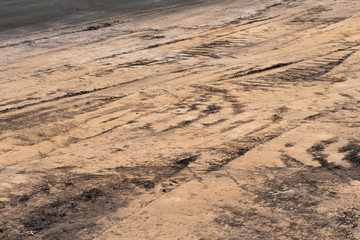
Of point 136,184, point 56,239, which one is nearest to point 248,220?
point 136,184

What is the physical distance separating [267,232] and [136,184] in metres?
1.38

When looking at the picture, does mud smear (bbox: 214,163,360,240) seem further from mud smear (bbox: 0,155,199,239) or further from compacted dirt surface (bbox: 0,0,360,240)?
mud smear (bbox: 0,155,199,239)

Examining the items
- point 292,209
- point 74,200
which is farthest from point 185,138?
point 292,209

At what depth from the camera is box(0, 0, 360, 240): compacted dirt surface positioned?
14.0 feet

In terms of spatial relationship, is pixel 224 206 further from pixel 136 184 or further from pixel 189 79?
pixel 189 79

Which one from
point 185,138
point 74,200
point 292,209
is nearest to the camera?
point 292,209

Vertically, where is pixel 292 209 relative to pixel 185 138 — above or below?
below

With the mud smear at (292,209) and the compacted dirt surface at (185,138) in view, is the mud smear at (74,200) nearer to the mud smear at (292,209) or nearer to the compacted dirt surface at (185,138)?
the compacted dirt surface at (185,138)

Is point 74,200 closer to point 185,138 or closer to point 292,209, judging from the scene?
point 185,138

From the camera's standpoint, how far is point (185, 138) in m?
5.86

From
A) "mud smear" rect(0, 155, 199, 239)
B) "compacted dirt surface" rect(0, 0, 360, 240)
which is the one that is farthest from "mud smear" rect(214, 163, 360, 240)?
"mud smear" rect(0, 155, 199, 239)

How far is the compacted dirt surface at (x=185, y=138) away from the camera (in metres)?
4.27

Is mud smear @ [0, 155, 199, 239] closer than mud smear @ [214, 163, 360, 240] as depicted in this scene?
No

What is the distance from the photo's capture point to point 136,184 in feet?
15.9
